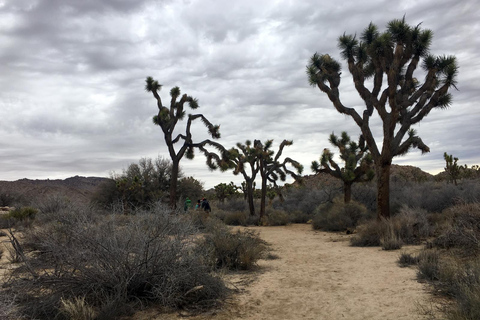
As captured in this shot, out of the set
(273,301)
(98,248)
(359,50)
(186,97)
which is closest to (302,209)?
(186,97)

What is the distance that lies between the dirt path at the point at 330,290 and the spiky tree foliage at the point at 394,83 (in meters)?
5.60

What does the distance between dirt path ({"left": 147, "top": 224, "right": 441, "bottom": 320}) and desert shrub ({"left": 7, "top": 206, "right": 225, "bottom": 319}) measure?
59cm

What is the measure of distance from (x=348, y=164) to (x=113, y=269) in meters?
18.4

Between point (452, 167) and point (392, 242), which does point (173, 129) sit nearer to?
point (392, 242)

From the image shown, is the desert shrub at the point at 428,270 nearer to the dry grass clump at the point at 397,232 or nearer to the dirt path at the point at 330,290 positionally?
the dirt path at the point at 330,290

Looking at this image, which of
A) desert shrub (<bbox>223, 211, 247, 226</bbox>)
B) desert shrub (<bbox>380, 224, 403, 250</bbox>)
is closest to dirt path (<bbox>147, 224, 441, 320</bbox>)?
desert shrub (<bbox>380, 224, 403, 250</bbox>)

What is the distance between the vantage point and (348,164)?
21828 millimetres

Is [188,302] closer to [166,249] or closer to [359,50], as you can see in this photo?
[166,249]

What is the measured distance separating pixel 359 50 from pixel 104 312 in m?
14.8

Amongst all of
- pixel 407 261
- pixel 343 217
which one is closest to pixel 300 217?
pixel 343 217

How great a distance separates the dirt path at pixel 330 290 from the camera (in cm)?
564

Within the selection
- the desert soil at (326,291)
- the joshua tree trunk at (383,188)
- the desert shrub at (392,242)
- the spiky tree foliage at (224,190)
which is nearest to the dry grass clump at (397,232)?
the desert shrub at (392,242)

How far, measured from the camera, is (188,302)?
5.92 meters

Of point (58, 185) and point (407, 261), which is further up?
point (58, 185)
